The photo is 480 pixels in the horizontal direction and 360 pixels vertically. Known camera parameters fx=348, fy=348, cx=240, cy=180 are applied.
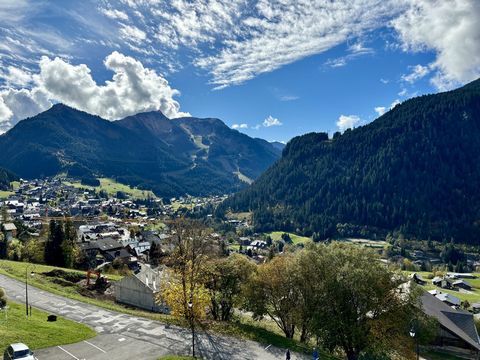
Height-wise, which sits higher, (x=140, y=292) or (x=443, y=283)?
(x=140, y=292)

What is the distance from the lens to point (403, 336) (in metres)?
38.7

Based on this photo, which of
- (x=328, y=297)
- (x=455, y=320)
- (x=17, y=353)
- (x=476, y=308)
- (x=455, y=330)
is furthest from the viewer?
(x=476, y=308)

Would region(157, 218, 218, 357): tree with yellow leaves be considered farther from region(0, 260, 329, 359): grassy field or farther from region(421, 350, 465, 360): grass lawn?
region(421, 350, 465, 360): grass lawn

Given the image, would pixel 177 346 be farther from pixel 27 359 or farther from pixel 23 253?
pixel 23 253

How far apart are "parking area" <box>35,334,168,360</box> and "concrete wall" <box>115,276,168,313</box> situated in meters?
19.5

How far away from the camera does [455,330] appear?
65.1m

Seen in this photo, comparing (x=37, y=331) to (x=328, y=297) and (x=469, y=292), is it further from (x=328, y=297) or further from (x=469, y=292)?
(x=469, y=292)

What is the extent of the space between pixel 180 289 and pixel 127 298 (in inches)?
1029

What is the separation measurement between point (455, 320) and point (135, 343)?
63.5 meters

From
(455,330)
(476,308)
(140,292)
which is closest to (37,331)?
(140,292)

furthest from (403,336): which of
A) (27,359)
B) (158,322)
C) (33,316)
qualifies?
(33,316)

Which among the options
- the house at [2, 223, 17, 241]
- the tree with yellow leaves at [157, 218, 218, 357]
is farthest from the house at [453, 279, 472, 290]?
the house at [2, 223, 17, 241]

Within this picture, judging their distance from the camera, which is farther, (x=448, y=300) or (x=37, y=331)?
(x=448, y=300)

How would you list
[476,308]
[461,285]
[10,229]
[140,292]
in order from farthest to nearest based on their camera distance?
[461,285] < [10,229] < [476,308] < [140,292]
